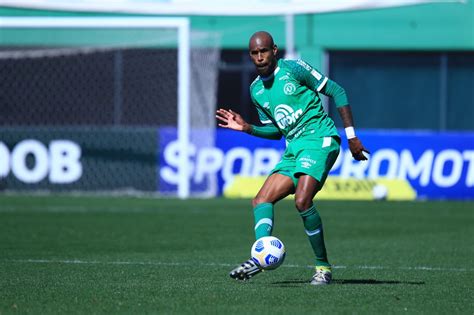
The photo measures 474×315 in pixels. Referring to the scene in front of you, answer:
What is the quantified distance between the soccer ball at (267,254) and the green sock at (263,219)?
23cm

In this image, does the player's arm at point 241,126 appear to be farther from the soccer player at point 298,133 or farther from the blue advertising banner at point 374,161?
the blue advertising banner at point 374,161

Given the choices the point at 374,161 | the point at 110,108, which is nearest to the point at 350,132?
the point at 374,161

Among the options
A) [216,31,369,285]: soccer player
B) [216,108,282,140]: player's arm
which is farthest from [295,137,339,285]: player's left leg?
[216,108,282,140]: player's arm

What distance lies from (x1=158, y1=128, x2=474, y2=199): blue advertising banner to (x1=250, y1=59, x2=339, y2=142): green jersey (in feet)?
43.7

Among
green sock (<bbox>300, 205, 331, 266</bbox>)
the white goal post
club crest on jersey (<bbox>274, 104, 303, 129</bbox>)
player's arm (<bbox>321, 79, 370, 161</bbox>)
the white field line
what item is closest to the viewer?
player's arm (<bbox>321, 79, 370, 161</bbox>)

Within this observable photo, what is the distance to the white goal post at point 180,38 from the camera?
2206 cm

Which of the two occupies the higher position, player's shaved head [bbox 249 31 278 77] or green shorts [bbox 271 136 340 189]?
player's shaved head [bbox 249 31 278 77]

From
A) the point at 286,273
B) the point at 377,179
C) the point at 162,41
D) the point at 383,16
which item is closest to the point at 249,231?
the point at 286,273

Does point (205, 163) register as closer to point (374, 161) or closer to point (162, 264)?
point (374, 161)

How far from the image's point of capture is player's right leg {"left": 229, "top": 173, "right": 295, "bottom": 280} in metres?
9.16

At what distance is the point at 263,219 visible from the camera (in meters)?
9.20

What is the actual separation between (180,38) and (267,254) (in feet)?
46.6

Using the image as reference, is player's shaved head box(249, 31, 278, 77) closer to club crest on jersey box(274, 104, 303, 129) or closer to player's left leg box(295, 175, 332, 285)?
club crest on jersey box(274, 104, 303, 129)

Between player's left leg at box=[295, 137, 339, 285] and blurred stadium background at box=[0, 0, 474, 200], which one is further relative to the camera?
blurred stadium background at box=[0, 0, 474, 200]
